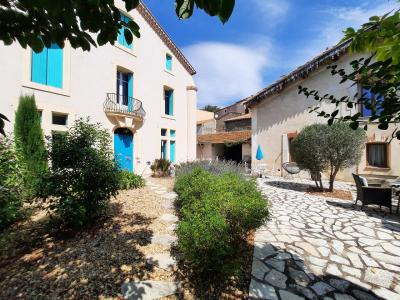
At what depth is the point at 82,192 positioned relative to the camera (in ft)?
14.7

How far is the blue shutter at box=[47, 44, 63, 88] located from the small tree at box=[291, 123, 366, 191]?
10.5 meters

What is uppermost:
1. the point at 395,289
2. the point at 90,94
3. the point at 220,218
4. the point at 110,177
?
the point at 90,94

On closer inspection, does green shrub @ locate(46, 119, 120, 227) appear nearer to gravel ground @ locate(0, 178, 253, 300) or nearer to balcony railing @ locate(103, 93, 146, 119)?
gravel ground @ locate(0, 178, 253, 300)

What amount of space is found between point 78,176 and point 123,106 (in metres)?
8.43

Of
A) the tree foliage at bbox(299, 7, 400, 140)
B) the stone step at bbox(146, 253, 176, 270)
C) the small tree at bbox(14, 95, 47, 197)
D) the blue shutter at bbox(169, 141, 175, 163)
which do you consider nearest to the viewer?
the tree foliage at bbox(299, 7, 400, 140)

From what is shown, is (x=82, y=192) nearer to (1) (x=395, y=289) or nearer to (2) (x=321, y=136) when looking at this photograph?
(1) (x=395, y=289)

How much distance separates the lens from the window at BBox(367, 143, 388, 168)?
1151cm

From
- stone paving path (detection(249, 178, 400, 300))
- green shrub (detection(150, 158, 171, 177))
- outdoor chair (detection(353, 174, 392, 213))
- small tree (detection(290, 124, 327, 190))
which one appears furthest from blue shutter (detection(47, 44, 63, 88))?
outdoor chair (detection(353, 174, 392, 213))

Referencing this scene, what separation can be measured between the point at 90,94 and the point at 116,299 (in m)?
9.69

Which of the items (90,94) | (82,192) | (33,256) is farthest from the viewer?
(90,94)

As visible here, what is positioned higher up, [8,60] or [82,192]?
[8,60]

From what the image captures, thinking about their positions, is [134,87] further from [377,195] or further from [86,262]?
[377,195]

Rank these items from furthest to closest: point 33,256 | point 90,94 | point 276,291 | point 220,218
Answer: point 90,94, point 33,256, point 220,218, point 276,291

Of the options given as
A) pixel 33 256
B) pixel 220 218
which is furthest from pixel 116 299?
pixel 33 256
